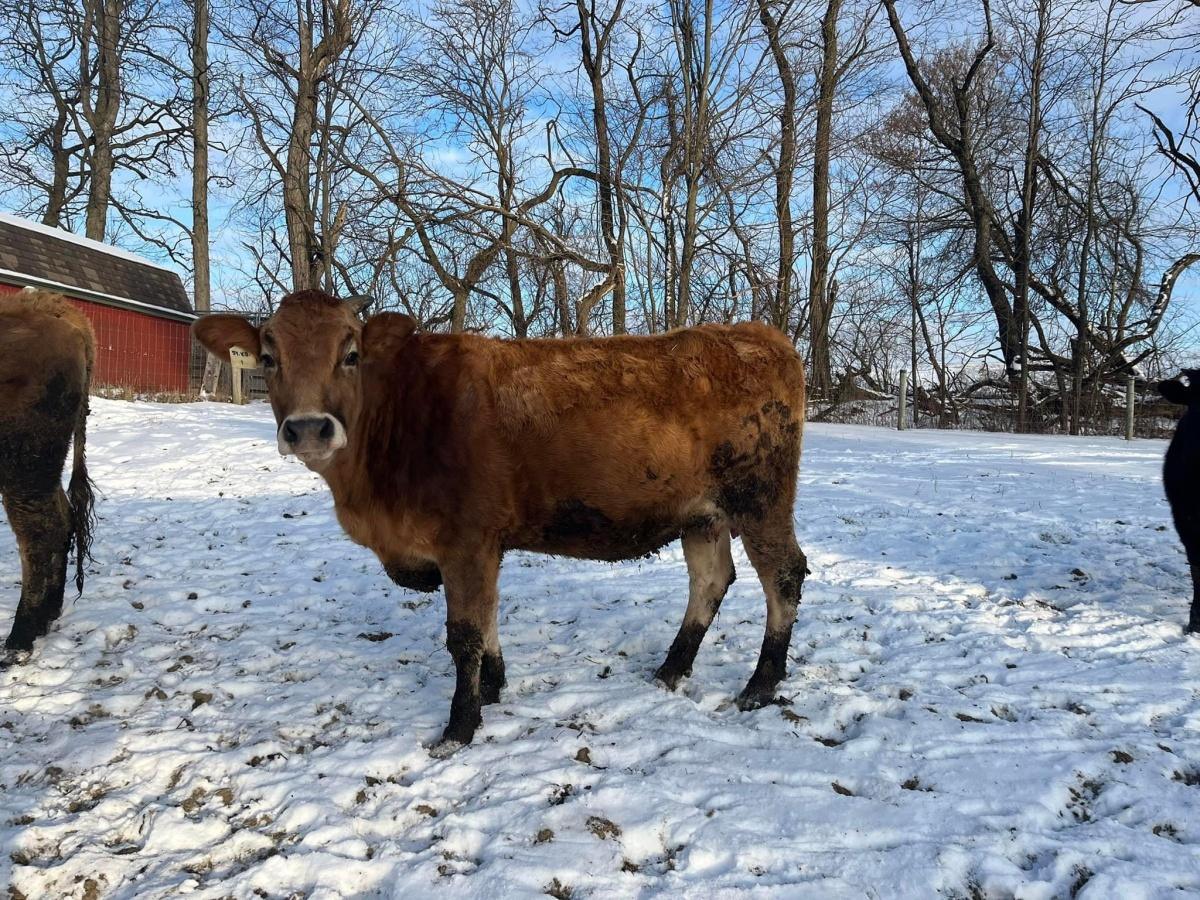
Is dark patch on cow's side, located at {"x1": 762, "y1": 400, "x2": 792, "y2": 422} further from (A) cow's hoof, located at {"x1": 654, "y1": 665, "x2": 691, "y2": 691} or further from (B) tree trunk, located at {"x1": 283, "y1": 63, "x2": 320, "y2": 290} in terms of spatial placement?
(B) tree trunk, located at {"x1": 283, "y1": 63, "x2": 320, "y2": 290}

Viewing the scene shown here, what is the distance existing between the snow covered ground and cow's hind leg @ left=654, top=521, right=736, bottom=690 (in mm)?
209

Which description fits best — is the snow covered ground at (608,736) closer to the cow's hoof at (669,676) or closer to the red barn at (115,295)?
the cow's hoof at (669,676)

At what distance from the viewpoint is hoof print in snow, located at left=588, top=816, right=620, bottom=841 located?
8.95ft

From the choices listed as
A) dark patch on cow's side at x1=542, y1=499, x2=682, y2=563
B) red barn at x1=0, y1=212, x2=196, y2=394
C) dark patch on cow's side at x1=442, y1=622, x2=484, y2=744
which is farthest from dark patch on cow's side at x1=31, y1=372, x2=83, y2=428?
red barn at x1=0, y1=212, x2=196, y2=394

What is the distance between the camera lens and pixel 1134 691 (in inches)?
152

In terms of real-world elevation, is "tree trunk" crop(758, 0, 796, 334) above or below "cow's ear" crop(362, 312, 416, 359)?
above

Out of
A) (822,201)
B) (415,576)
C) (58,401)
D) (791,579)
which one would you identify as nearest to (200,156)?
(822,201)

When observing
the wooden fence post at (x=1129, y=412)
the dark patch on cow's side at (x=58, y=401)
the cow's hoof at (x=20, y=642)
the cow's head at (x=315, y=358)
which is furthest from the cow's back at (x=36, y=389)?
the wooden fence post at (x=1129, y=412)

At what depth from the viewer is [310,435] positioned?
3.00 metres

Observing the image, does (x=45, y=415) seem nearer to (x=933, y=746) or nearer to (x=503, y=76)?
(x=933, y=746)

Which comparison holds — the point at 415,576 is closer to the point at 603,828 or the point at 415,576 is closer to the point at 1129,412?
the point at 603,828

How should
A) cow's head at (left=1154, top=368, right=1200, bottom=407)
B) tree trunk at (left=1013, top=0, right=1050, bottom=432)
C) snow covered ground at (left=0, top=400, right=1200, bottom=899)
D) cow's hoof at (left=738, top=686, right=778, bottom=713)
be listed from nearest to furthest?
snow covered ground at (left=0, top=400, right=1200, bottom=899)
cow's hoof at (left=738, top=686, right=778, bottom=713)
cow's head at (left=1154, top=368, right=1200, bottom=407)
tree trunk at (left=1013, top=0, right=1050, bottom=432)

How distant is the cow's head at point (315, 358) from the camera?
3.03m

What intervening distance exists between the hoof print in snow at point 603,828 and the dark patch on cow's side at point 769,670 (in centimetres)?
129
